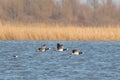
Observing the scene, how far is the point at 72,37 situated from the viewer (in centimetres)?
2744

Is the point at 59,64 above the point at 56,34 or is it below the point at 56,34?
below

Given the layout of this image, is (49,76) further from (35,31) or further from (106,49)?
(35,31)

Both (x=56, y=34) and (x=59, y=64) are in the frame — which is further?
(x=56, y=34)

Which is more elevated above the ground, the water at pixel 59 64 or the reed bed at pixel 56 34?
the reed bed at pixel 56 34

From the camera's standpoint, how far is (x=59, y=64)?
690 inches

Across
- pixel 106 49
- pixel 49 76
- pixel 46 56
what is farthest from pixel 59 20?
pixel 49 76

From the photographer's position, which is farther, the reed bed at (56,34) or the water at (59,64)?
the reed bed at (56,34)

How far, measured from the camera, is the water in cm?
1430

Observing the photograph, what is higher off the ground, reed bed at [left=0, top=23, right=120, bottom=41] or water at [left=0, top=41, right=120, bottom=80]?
reed bed at [left=0, top=23, right=120, bottom=41]

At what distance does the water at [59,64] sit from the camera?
14305 mm

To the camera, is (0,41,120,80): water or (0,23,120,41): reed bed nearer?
(0,41,120,80): water

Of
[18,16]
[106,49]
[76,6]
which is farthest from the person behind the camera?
[76,6]

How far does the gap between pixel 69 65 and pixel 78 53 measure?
4.08 metres

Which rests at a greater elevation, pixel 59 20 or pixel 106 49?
pixel 59 20
